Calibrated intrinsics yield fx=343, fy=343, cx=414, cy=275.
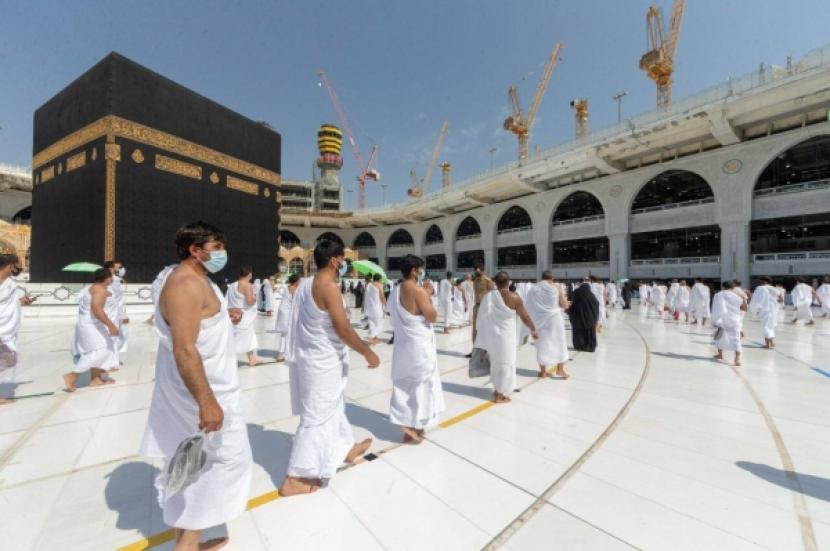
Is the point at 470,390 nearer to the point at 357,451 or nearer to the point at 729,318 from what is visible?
the point at 357,451

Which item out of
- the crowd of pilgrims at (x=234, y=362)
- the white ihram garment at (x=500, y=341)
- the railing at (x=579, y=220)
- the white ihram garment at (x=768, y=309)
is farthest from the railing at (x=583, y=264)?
the white ihram garment at (x=500, y=341)

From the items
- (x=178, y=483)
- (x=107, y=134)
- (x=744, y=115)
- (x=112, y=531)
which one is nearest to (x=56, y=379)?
(x=112, y=531)

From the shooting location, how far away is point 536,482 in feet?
7.49

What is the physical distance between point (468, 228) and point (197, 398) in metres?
37.7

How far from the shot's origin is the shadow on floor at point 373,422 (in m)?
3.06

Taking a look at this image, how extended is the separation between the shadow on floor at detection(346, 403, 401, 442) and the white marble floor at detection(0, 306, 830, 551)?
26 millimetres

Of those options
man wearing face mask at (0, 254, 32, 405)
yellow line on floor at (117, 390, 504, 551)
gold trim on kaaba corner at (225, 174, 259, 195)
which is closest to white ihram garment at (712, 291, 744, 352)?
yellow line on floor at (117, 390, 504, 551)

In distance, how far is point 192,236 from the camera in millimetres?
1708

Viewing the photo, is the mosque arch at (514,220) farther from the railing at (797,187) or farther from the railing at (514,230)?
the railing at (797,187)

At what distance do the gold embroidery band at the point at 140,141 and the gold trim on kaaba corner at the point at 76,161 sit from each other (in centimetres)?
50

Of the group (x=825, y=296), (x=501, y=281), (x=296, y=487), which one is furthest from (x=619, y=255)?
(x=296, y=487)

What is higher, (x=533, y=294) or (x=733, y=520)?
(x=533, y=294)

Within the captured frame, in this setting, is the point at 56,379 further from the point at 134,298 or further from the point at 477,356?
the point at 134,298

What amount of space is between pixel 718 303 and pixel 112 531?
26.5 ft
